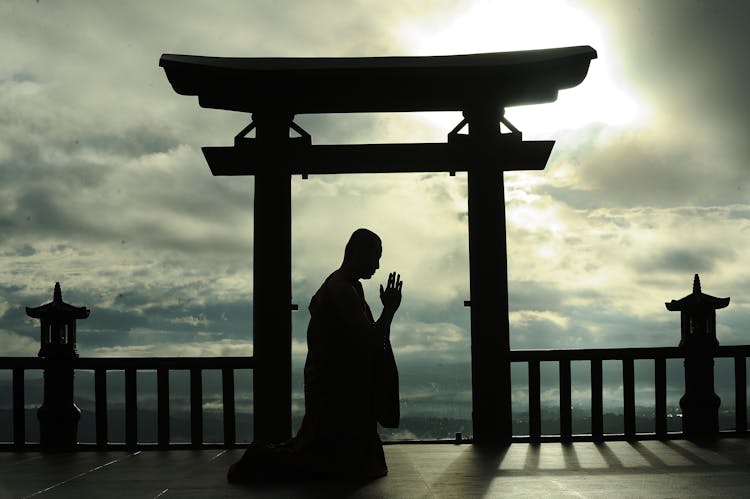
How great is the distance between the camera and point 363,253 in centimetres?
612

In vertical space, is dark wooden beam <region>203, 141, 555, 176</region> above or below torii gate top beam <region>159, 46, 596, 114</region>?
below

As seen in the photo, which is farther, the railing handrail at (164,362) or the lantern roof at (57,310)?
the lantern roof at (57,310)

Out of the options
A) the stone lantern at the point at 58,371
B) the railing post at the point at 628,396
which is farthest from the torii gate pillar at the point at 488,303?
the stone lantern at the point at 58,371

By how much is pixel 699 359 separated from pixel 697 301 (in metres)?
0.63

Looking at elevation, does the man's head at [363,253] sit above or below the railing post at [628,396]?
above

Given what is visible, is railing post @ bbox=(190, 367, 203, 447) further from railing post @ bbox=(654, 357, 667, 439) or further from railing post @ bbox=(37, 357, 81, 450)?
railing post @ bbox=(654, 357, 667, 439)

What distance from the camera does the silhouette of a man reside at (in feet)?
19.7

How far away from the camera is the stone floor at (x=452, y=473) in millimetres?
5555

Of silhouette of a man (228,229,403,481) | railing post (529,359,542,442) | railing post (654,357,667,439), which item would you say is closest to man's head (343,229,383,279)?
silhouette of a man (228,229,403,481)

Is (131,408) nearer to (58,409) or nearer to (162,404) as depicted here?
(162,404)

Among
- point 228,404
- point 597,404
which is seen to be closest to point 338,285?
point 228,404

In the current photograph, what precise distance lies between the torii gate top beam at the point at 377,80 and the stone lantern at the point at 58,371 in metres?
2.67

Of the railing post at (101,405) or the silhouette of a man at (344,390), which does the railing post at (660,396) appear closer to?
the silhouette of a man at (344,390)

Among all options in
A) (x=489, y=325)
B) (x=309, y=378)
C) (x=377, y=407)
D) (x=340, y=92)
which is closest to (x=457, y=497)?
(x=377, y=407)
